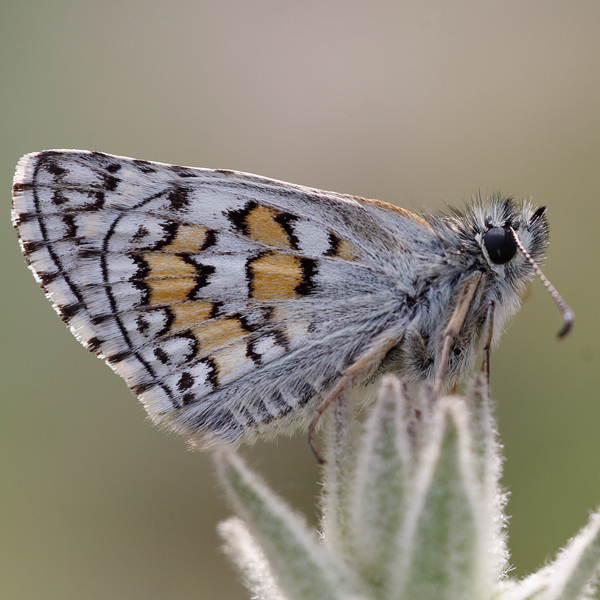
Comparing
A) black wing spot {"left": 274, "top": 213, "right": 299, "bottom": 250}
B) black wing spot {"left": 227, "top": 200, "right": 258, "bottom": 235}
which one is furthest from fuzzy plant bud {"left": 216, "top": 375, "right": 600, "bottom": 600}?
black wing spot {"left": 227, "top": 200, "right": 258, "bottom": 235}

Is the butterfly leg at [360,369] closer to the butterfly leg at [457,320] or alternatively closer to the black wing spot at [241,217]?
the butterfly leg at [457,320]

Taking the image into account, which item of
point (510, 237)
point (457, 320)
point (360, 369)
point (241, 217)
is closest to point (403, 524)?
point (360, 369)

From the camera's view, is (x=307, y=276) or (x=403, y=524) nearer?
(x=403, y=524)

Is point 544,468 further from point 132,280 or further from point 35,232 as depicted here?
point 35,232

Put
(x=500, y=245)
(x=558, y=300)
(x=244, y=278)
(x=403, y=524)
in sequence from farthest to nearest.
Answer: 1. (x=244, y=278)
2. (x=500, y=245)
3. (x=558, y=300)
4. (x=403, y=524)

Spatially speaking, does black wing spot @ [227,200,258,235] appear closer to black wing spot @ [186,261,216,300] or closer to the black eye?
black wing spot @ [186,261,216,300]

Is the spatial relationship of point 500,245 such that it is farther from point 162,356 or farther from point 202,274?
point 162,356
